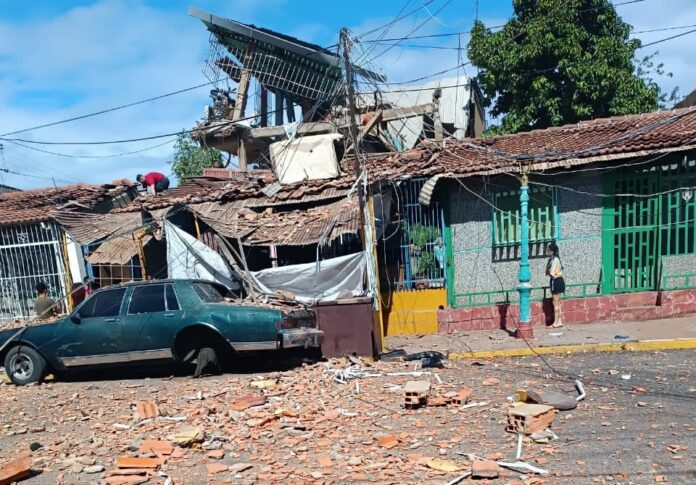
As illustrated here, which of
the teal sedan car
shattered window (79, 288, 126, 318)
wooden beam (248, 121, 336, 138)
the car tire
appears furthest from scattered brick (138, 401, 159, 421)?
wooden beam (248, 121, 336, 138)

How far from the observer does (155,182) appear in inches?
531

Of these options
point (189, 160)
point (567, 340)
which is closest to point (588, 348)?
point (567, 340)

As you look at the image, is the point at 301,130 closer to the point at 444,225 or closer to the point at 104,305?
the point at 444,225

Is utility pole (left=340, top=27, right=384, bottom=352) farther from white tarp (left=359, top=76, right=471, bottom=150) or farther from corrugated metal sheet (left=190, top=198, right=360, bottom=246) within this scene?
white tarp (left=359, top=76, right=471, bottom=150)

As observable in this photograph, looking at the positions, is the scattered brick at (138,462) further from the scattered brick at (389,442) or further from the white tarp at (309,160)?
the white tarp at (309,160)

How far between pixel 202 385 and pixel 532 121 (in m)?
12.7

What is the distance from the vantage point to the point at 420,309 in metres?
10.8

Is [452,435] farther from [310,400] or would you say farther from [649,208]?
[649,208]

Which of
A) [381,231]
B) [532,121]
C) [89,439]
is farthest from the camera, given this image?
[532,121]

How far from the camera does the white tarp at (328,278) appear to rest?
369 inches

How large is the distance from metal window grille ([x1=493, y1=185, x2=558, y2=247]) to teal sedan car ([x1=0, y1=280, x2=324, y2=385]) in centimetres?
483

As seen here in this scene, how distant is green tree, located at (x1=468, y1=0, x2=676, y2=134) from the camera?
14.1 meters

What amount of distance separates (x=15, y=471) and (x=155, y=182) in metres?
10.0

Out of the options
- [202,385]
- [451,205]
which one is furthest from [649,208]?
[202,385]
